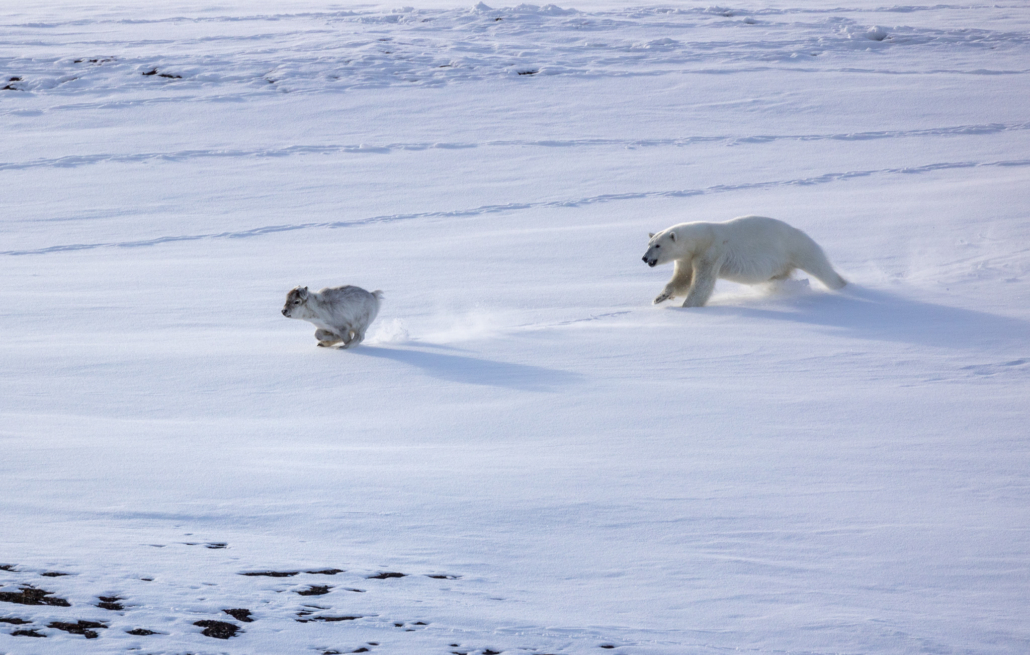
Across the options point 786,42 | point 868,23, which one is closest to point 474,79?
point 786,42

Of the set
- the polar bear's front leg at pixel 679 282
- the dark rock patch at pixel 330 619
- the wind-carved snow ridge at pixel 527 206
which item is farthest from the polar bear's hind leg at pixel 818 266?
the dark rock patch at pixel 330 619

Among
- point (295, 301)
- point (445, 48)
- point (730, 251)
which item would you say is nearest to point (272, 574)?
→ point (295, 301)

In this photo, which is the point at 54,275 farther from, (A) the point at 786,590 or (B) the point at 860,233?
(A) the point at 786,590

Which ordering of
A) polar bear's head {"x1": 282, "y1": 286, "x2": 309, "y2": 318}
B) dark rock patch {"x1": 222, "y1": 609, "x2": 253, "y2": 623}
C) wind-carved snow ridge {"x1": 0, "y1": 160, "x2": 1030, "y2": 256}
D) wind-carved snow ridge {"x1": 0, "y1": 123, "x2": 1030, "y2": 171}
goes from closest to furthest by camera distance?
dark rock patch {"x1": 222, "y1": 609, "x2": 253, "y2": 623}
polar bear's head {"x1": 282, "y1": 286, "x2": 309, "y2": 318}
wind-carved snow ridge {"x1": 0, "y1": 160, "x2": 1030, "y2": 256}
wind-carved snow ridge {"x1": 0, "y1": 123, "x2": 1030, "y2": 171}

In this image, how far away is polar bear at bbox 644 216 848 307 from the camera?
8.54m

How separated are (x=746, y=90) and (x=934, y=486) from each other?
18.3 m

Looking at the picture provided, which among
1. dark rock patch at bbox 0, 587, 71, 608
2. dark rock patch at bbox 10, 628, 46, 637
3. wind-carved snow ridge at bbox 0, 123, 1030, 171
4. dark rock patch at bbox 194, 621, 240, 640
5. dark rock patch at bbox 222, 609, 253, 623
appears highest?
wind-carved snow ridge at bbox 0, 123, 1030, 171

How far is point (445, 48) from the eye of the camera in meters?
24.5

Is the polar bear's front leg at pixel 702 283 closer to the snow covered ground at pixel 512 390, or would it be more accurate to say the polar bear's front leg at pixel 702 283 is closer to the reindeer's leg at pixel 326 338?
the snow covered ground at pixel 512 390

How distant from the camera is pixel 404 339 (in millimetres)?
7902

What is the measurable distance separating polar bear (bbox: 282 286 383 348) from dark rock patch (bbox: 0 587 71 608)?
4070 mm

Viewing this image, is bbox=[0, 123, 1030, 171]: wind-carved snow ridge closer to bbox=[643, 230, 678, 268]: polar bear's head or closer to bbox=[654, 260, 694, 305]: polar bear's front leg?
bbox=[654, 260, 694, 305]: polar bear's front leg

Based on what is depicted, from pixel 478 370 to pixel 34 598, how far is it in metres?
3.91

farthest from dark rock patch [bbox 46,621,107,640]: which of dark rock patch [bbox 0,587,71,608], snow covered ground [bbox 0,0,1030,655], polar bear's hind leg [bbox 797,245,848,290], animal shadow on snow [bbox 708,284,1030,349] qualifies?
polar bear's hind leg [bbox 797,245,848,290]
